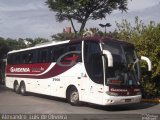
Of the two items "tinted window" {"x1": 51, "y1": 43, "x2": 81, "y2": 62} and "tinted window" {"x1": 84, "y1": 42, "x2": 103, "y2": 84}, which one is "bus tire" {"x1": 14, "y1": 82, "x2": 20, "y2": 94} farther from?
"tinted window" {"x1": 84, "y1": 42, "x2": 103, "y2": 84}

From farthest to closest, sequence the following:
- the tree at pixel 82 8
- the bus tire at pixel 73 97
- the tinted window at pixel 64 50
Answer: the tree at pixel 82 8, the tinted window at pixel 64 50, the bus tire at pixel 73 97

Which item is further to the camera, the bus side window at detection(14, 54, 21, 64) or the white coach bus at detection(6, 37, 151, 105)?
the bus side window at detection(14, 54, 21, 64)

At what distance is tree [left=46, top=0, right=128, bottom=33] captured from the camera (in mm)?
42125

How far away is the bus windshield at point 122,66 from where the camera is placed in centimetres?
1662

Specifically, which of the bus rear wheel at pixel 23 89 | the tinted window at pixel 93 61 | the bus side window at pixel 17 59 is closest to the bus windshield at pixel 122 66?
the tinted window at pixel 93 61

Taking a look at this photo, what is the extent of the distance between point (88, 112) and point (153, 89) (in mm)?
7261

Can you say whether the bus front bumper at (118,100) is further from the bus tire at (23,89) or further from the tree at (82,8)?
the tree at (82,8)

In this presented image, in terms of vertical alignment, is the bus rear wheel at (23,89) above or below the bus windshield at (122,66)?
below

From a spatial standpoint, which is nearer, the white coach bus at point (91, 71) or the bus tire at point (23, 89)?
the white coach bus at point (91, 71)

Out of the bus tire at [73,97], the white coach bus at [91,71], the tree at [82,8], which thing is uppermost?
the tree at [82,8]

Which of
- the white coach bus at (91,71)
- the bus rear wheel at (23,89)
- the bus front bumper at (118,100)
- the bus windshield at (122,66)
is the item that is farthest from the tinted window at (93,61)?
the bus rear wheel at (23,89)

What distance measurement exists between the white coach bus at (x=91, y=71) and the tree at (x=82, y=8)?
804 inches

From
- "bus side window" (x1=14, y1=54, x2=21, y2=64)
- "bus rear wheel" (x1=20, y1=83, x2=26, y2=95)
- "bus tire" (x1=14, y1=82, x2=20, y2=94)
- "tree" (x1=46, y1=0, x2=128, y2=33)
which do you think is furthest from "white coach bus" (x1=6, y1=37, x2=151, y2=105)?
"tree" (x1=46, y1=0, x2=128, y2=33)

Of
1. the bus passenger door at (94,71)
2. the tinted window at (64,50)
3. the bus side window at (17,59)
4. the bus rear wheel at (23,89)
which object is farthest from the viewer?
the bus side window at (17,59)
